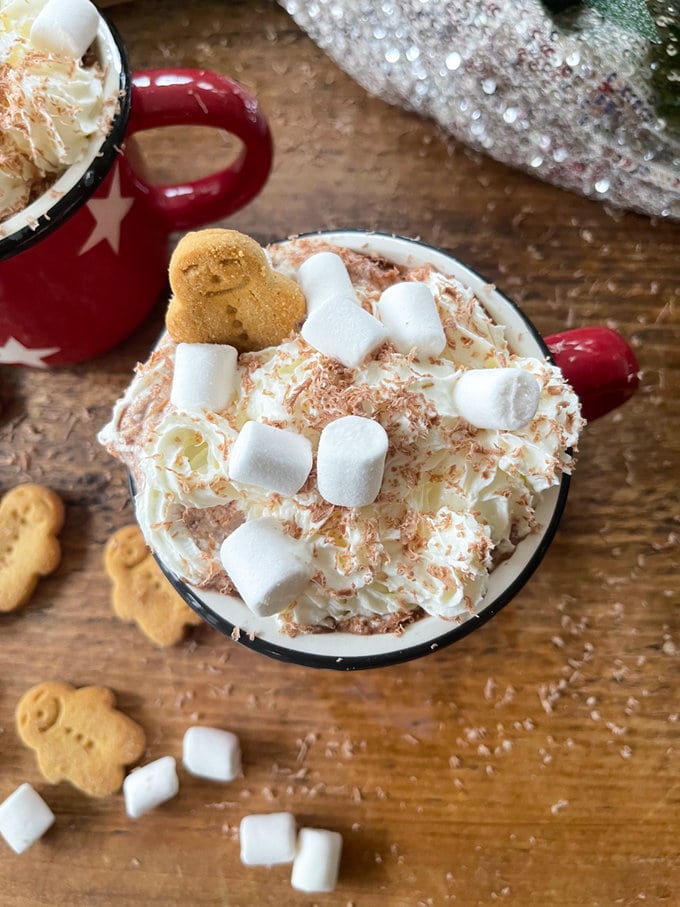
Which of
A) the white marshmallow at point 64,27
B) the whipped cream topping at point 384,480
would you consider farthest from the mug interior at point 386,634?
the white marshmallow at point 64,27

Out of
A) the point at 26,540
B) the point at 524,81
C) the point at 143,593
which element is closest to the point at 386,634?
the point at 143,593

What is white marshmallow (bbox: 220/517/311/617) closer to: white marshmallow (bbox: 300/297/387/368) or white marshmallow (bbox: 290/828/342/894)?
white marshmallow (bbox: 300/297/387/368)

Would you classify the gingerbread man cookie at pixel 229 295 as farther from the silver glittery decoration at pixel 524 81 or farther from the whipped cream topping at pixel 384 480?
the silver glittery decoration at pixel 524 81

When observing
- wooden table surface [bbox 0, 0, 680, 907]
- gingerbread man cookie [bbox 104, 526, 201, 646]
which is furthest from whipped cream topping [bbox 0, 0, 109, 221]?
gingerbread man cookie [bbox 104, 526, 201, 646]

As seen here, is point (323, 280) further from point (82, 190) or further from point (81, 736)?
point (81, 736)

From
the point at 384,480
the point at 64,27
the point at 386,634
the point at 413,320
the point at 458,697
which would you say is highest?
the point at 64,27

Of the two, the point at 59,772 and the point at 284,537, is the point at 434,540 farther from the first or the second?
the point at 59,772
